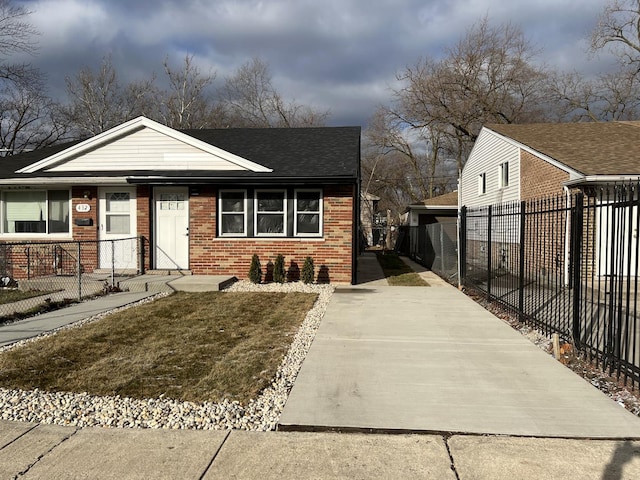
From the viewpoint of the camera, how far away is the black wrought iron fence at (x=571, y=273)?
14.9 ft

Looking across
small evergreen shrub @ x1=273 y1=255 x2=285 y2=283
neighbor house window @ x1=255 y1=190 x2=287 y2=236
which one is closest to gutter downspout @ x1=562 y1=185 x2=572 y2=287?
small evergreen shrub @ x1=273 y1=255 x2=285 y2=283

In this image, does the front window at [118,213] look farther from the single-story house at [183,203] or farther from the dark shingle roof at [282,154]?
the dark shingle roof at [282,154]

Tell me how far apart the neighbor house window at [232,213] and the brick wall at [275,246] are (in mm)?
197

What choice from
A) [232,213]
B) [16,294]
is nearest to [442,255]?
[232,213]

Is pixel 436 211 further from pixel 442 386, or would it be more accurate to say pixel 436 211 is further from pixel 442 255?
pixel 442 386

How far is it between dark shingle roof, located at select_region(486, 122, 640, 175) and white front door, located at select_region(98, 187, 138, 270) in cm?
1164

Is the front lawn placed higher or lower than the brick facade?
lower

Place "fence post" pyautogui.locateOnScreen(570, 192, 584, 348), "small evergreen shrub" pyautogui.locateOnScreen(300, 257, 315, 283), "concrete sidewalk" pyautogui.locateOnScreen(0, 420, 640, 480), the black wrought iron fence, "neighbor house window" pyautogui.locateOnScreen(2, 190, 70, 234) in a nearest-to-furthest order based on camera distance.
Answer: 1. "concrete sidewalk" pyautogui.locateOnScreen(0, 420, 640, 480)
2. the black wrought iron fence
3. "fence post" pyautogui.locateOnScreen(570, 192, 584, 348)
4. "small evergreen shrub" pyautogui.locateOnScreen(300, 257, 315, 283)
5. "neighbor house window" pyautogui.locateOnScreen(2, 190, 70, 234)

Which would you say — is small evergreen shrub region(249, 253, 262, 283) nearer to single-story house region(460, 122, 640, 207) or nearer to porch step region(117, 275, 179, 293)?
porch step region(117, 275, 179, 293)

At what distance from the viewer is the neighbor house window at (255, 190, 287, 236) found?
11.7 m

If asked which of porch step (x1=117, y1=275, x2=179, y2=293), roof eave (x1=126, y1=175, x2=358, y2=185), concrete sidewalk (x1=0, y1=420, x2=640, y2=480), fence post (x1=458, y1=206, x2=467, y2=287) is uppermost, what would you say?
roof eave (x1=126, y1=175, x2=358, y2=185)

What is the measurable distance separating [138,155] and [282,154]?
13.1ft

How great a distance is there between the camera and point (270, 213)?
1170 cm

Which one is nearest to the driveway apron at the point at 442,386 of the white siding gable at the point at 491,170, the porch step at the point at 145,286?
the porch step at the point at 145,286
